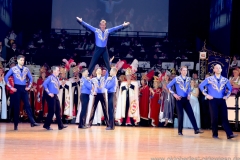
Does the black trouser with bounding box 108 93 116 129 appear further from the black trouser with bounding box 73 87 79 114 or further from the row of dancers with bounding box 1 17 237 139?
the black trouser with bounding box 73 87 79 114

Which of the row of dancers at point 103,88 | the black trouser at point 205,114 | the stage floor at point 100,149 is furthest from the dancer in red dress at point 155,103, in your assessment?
the stage floor at point 100,149

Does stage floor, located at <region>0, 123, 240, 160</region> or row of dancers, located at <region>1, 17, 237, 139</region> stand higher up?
row of dancers, located at <region>1, 17, 237, 139</region>

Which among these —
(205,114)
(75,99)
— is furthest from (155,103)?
(75,99)

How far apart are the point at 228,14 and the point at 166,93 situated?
23.2ft

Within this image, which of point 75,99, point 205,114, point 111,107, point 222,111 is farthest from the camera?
point 75,99

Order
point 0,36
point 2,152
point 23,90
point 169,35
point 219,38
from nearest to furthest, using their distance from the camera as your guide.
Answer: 1. point 2,152
2. point 23,90
3. point 0,36
4. point 219,38
5. point 169,35

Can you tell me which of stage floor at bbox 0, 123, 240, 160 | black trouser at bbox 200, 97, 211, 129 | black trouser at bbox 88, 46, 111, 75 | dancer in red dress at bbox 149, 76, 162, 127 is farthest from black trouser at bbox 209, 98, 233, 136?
dancer in red dress at bbox 149, 76, 162, 127

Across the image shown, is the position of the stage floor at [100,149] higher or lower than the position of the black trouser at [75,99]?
lower

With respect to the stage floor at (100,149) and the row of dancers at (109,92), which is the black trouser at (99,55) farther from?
the stage floor at (100,149)

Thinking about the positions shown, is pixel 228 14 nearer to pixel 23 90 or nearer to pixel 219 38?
pixel 219 38

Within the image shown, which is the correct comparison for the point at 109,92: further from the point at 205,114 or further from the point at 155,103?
the point at 205,114

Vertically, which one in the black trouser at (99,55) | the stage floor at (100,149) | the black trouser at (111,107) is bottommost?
the stage floor at (100,149)

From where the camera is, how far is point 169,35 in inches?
888

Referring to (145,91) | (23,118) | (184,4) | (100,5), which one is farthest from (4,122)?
(184,4)
